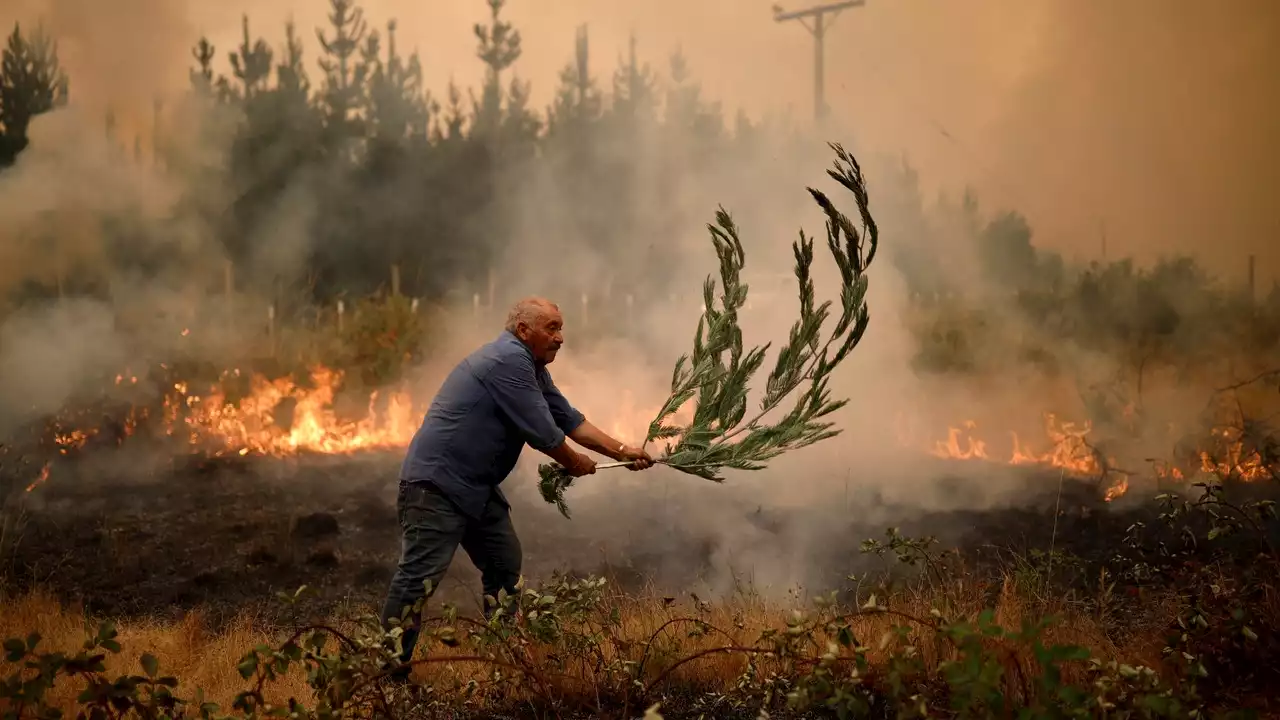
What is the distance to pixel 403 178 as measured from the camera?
858 inches

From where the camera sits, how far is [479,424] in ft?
14.9

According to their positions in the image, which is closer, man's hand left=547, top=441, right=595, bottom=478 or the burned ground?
man's hand left=547, top=441, right=595, bottom=478

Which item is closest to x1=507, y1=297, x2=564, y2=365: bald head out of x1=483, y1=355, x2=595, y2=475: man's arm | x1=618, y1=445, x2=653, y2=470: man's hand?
x1=483, y1=355, x2=595, y2=475: man's arm

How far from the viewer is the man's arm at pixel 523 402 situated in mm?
4449

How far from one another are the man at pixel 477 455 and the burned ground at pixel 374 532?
1.26 metres

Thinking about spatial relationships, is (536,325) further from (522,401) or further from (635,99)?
(635,99)

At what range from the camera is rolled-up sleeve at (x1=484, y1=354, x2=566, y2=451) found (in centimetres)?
445

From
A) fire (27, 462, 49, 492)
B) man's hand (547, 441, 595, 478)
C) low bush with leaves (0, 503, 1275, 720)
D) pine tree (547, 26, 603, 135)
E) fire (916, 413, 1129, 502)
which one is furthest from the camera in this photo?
pine tree (547, 26, 603, 135)

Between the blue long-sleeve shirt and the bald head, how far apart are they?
89 millimetres

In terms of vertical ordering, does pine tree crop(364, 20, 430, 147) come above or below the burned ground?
above

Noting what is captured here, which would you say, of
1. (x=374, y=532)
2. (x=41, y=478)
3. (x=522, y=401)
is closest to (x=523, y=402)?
(x=522, y=401)

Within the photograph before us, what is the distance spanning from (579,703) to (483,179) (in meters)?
19.3

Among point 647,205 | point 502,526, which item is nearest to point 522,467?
point 502,526

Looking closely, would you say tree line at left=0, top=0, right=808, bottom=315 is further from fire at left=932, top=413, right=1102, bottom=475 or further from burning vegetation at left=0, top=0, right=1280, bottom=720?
fire at left=932, top=413, right=1102, bottom=475
